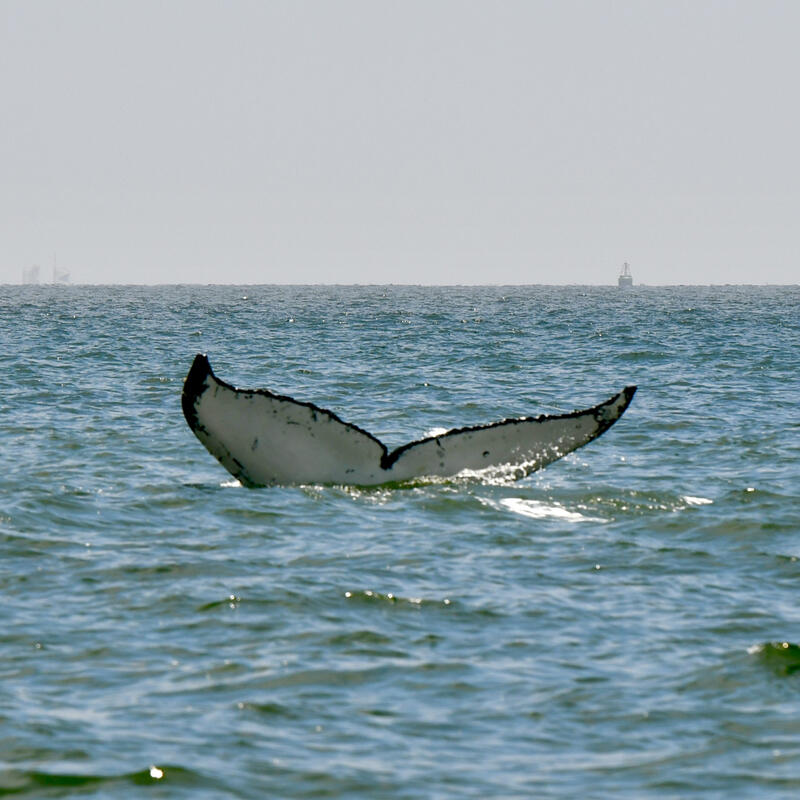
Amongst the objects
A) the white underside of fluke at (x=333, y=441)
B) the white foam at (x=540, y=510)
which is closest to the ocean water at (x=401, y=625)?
the white foam at (x=540, y=510)

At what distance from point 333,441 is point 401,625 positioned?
133 inches

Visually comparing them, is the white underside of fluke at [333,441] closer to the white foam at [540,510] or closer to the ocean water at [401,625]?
the ocean water at [401,625]

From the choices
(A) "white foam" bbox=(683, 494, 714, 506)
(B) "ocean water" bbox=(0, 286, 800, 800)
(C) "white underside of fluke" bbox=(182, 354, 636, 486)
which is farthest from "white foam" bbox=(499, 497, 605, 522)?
(A) "white foam" bbox=(683, 494, 714, 506)

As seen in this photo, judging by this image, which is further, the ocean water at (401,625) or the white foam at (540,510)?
the white foam at (540,510)

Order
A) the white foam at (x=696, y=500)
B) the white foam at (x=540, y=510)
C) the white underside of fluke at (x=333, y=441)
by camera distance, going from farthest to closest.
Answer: the white foam at (x=696, y=500) → the white foam at (x=540, y=510) → the white underside of fluke at (x=333, y=441)

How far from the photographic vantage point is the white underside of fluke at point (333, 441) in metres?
12.5

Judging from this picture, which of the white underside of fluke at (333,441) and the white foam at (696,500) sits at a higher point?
the white underside of fluke at (333,441)

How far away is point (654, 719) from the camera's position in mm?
8398

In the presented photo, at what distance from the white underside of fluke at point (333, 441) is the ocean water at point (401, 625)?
0.40m

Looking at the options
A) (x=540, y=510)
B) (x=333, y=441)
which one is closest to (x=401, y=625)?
(x=333, y=441)

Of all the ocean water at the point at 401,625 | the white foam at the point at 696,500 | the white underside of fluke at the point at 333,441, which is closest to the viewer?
the ocean water at the point at 401,625

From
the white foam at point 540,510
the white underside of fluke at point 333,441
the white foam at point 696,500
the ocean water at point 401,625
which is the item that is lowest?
the ocean water at point 401,625

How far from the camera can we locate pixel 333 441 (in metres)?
13.5

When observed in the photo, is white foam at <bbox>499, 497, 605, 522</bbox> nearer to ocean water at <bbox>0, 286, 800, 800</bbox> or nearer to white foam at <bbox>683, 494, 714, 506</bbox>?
ocean water at <bbox>0, 286, 800, 800</bbox>
